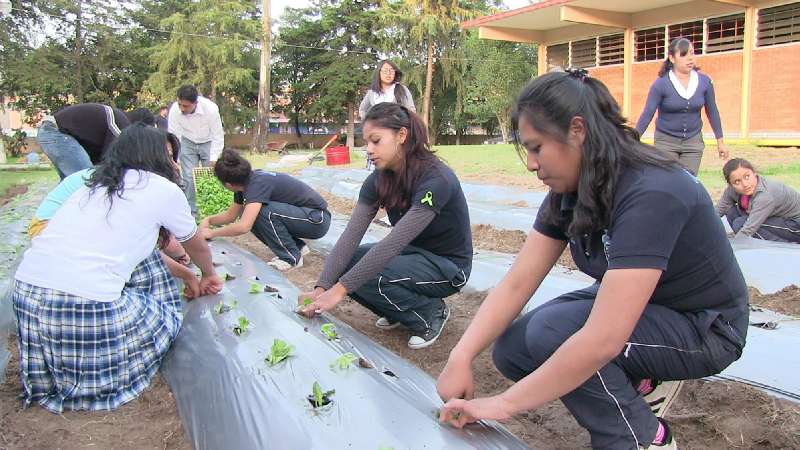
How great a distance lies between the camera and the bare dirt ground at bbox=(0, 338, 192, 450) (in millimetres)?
2076

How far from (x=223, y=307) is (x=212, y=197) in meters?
3.57

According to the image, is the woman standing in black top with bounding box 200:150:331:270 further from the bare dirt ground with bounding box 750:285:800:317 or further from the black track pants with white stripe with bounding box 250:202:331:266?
the bare dirt ground with bounding box 750:285:800:317

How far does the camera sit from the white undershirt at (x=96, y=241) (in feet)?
7.24

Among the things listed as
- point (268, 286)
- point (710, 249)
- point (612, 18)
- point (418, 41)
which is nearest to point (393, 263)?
point (268, 286)

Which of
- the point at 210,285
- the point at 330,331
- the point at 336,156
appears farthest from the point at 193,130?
the point at 336,156

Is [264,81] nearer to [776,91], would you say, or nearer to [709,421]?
[776,91]

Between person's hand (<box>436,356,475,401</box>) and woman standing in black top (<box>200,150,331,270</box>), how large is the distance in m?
2.60

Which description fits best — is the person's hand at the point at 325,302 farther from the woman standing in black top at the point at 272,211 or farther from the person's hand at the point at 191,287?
the woman standing in black top at the point at 272,211

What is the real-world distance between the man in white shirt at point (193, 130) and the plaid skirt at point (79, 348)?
14.1 ft

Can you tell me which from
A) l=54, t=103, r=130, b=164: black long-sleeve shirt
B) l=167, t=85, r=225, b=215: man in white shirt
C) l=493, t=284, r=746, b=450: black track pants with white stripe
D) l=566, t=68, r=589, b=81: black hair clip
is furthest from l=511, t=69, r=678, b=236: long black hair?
l=167, t=85, r=225, b=215: man in white shirt

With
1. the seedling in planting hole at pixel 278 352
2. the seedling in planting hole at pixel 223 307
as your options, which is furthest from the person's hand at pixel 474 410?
the seedling in planting hole at pixel 223 307

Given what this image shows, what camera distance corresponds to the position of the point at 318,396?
1847mm

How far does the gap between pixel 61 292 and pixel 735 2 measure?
11.9 metres

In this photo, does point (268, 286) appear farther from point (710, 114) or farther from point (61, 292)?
point (710, 114)
